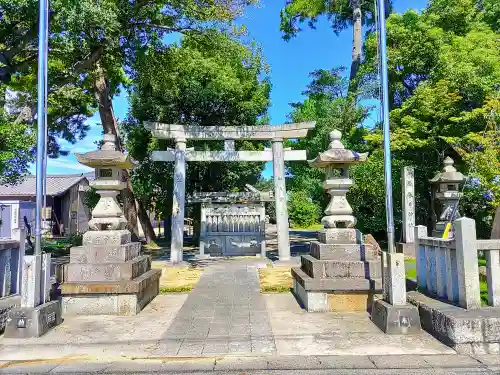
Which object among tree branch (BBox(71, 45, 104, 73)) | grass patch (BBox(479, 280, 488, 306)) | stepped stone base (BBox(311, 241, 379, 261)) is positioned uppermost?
tree branch (BBox(71, 45, 104, 73))

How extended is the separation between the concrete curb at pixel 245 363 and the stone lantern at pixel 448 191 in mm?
9825

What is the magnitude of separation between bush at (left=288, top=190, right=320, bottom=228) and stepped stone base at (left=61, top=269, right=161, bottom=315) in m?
33.7

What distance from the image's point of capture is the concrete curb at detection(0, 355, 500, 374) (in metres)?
4.28

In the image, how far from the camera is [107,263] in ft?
22.9

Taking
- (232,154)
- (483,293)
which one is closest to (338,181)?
(483,293)

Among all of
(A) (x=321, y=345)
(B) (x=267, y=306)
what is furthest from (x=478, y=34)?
(A) (x=321, y=345)

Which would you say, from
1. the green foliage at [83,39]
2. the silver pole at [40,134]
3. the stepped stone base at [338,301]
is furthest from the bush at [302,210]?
the silver pole at [40,134]

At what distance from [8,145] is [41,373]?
9.47 m

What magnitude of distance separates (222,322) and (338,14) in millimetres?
23492

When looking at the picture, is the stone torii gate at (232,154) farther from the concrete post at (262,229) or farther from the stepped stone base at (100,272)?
the stepped stone base at (100,272)

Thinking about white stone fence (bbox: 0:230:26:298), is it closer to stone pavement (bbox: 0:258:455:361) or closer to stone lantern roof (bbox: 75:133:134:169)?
stone pavement (bbox: 0:258:455:361)

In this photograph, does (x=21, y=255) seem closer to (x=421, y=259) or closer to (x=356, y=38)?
(x=421, y=259)

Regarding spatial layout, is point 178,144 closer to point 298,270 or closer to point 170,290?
point 170,290

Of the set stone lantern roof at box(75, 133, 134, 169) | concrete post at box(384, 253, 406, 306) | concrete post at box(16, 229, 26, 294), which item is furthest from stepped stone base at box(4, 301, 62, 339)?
concrete post at box(384, 253, 406, 306)
